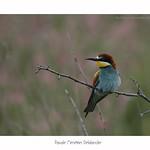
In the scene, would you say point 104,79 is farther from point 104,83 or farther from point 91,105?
point 91,105

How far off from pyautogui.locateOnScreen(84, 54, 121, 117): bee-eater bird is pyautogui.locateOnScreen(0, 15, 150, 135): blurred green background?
0.08 meters

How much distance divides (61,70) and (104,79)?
44 centimetres

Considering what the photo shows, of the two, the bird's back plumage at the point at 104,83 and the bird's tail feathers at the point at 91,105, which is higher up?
the bird's back plumage at the point at 104,83

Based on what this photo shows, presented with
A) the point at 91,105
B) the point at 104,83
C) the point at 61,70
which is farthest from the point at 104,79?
the point at 61,70

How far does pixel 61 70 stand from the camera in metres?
4.84

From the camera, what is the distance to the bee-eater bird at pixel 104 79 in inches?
174

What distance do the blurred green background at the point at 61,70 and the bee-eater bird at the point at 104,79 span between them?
81 millimetres

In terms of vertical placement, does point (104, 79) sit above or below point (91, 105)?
above

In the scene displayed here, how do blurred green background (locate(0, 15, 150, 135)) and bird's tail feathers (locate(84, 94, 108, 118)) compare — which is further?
blurred green background (locate(0, 15, 150, 135))

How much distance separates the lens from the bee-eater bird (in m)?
4.41
